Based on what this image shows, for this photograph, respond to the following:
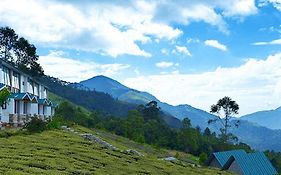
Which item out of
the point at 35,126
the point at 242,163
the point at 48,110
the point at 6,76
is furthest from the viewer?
the point at 48,110

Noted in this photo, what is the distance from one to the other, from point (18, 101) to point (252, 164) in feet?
114

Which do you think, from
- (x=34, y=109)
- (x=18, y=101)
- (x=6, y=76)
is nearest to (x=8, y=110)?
Result: (x=18, y=101)

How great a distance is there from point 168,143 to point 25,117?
63.0 metres

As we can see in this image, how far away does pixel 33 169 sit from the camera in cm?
1650

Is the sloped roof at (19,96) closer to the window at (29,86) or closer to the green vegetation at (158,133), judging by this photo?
the window at (29,86)

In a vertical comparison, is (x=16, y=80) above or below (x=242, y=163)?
above

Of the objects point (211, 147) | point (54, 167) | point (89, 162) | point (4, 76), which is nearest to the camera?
point (54, 167)

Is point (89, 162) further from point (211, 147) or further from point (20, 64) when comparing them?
point (211, 147)

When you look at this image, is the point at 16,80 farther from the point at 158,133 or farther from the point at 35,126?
the point at 158,133

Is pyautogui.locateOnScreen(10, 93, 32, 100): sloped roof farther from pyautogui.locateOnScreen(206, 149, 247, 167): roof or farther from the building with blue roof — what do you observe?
pyautogui.locateOnScreen(206, 149, 247, 167): roof

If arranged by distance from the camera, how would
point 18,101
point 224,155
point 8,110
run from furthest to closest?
1. point 224,155
2. point 18,101
3. point 8,110

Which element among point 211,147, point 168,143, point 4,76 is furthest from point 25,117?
point 211,147

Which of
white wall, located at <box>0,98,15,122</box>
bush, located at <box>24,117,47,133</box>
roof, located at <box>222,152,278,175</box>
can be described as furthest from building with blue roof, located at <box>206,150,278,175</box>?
bush, located at <box>24,117,47,133</box>

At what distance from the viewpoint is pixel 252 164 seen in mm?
61531
